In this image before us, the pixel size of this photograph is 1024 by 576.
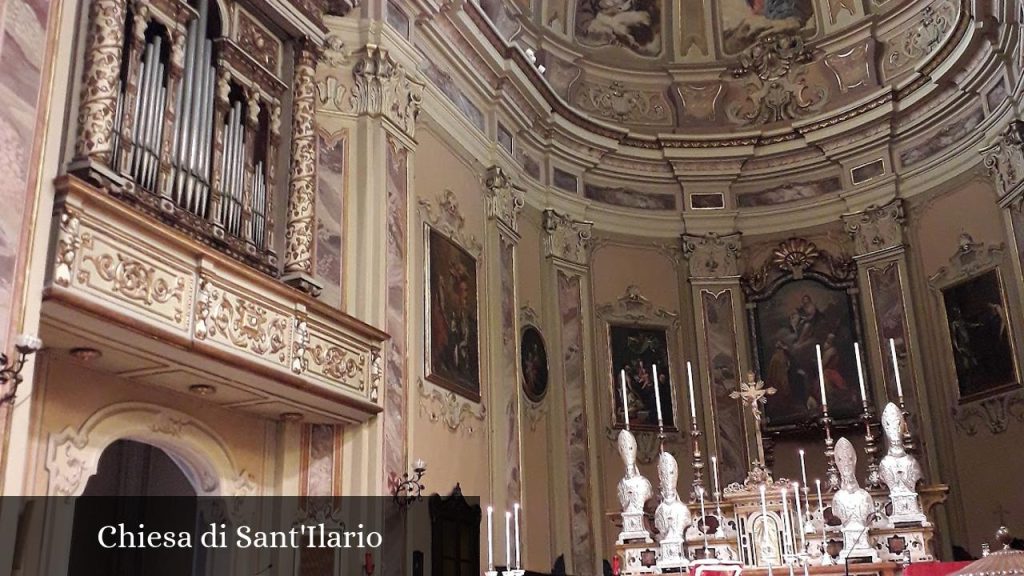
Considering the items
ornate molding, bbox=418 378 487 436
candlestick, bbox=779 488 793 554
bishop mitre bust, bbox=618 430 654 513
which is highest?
ornate molding, bbox=418 378 487 436

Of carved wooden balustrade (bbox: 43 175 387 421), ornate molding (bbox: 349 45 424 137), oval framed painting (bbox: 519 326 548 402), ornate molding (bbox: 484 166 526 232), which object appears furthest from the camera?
oval framed painting (bbox: 519 326 548 402)

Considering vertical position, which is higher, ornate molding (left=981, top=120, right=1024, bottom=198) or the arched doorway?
ornate molding (left=981, top=120, right=1024, bottom=198)

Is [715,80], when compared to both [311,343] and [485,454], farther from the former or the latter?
[311,343]

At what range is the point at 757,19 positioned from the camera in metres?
16.2

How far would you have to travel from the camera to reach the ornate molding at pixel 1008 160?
38.4ft

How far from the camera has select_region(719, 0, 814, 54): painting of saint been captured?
16.0 m

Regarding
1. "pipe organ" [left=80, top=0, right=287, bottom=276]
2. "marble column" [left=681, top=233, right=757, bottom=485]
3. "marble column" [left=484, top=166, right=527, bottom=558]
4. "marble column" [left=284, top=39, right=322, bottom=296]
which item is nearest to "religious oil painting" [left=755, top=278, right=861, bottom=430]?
"marble column" [left=681, top=233, right=757, bottom=485]

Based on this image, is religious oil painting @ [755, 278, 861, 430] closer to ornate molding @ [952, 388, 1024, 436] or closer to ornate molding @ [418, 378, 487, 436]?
ornate molding @ [952, 388, 1024, 436]

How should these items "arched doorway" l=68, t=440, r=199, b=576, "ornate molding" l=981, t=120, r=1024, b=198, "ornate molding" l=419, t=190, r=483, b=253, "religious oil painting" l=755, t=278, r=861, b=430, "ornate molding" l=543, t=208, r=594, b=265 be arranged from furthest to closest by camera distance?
"religious oil painting" l=755, t=278, r=861, b=430
"ornate molding" l=543, t=208, r=594, b=265
"ornate molding" l=981, t=120, r=1024, b=198
"ornate molding" l=419, t=190, r=483, b=253
"arched doorway" l=68, t=440, r=199, b=576

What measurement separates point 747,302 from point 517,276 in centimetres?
431

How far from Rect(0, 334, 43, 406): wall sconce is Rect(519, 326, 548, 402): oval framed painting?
7771 millimetres

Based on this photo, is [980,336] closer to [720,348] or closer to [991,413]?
[991,413]

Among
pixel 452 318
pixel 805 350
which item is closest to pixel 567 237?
pixel 452 318

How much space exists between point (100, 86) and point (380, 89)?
3888 millimetres
